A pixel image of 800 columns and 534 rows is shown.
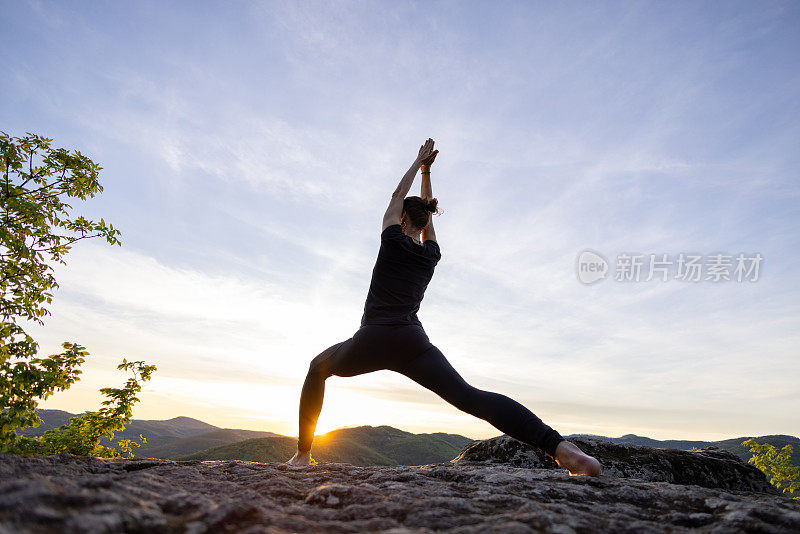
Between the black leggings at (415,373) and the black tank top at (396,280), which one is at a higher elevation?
the black tank top at (396,280)

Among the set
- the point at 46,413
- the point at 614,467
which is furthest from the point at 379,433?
the point at 46,413

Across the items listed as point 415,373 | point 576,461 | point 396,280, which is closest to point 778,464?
point 576,461

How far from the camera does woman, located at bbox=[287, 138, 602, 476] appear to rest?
4098 mm

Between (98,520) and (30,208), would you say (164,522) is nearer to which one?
(98,520)

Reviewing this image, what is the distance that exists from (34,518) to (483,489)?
2.92 metres

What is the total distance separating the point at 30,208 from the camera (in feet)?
16.2

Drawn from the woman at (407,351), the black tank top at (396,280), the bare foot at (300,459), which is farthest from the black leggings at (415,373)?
the bare foot at (300,459)

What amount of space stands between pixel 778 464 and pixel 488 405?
79.5ft

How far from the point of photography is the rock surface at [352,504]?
1875 mm

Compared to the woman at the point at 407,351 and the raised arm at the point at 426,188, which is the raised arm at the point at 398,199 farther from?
the raised arm at the point at 426,188

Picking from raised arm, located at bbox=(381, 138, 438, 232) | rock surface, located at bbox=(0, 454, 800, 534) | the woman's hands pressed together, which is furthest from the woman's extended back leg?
the woman's hands pressed together

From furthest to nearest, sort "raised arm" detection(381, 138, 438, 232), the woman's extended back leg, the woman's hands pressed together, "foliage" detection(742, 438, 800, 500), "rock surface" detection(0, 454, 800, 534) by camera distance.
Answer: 1. "foliage" detection(742, 438, 800, 500)
2. the woman's hands pressed together
3. "raised arm" detection(381, 138, 438, 232)
4. the woman's extended back leg
5. "rock surface" detection(0, 454, 800, 534)

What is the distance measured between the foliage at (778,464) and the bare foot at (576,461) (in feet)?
70.6

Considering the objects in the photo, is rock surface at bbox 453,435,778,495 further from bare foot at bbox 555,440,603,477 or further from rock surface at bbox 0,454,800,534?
rock surface at bbox 0,454,800,534
